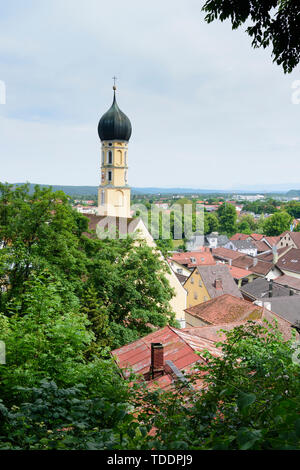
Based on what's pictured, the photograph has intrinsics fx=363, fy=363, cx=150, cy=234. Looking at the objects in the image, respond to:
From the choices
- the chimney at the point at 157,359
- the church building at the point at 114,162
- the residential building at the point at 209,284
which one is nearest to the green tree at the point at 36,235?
the chimney at the point at 157,359

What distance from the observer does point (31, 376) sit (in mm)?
5441

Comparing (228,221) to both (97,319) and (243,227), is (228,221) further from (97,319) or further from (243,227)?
(97,319)

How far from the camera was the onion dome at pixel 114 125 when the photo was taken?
39.7 metres

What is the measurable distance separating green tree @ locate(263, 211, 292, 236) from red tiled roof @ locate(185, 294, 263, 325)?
7868 centimetres

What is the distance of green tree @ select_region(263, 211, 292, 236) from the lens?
95.6 meters

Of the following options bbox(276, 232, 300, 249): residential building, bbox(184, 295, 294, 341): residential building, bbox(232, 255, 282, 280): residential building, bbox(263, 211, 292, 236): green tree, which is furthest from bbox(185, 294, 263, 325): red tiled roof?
bbox(263, 211, 292, 236): green tree

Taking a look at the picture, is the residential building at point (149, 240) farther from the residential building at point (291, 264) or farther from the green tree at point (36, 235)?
the residential building at point (291, 264)

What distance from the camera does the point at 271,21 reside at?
4.78 metres

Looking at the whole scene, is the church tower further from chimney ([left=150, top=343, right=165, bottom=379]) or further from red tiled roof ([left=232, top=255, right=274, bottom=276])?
chimney ([left=150, top=343, right=165, bottom=379])

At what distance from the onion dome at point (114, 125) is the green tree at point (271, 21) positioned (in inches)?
1437

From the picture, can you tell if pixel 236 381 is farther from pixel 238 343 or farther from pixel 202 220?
pixel 202 220

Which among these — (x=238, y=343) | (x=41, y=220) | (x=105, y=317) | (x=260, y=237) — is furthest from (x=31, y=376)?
(x=260, y=237)

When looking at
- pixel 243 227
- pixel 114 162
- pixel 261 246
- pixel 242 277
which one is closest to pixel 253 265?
pixel 242 277
